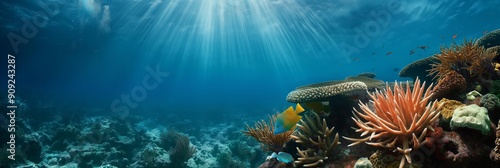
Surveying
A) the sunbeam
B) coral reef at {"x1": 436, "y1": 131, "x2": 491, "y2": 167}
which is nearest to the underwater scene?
coral reef at {"x1": 436, "y1": 131, "x2": 491, "y2": 167}

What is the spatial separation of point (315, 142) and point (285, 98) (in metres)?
11.5

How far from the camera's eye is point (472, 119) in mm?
2742

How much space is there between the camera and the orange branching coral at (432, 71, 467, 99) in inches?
156

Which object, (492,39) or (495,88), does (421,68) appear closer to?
(492,39)

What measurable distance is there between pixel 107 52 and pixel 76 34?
8715 mm

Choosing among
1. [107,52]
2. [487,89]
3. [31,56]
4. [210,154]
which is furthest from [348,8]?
[31,56]

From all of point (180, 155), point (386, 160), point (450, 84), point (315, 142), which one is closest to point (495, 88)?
point (450, 84)

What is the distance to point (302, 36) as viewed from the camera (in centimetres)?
2870

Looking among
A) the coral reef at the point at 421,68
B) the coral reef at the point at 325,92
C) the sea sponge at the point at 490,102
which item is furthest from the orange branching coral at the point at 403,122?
the coral reef at the point at 421,68

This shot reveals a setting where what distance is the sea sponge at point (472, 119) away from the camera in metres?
2.70

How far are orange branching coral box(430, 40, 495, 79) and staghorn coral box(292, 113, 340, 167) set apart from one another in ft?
7.60

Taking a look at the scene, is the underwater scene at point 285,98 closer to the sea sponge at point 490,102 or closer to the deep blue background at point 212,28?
the sea sponge at point 490,102

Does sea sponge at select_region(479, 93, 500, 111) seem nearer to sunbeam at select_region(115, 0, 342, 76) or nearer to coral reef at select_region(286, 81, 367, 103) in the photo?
coral reef at select_region(286, 81, 367, 103)

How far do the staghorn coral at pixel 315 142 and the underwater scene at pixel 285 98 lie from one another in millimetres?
21
